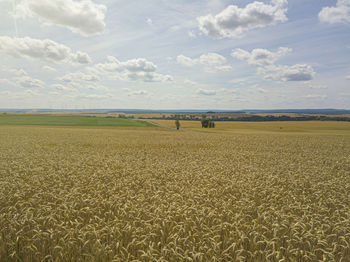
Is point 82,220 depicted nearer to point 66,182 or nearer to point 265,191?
point 66,182

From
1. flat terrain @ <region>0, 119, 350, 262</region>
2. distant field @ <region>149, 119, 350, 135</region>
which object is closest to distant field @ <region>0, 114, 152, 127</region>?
distant field @ <region>149, 119, 350, 135</region>

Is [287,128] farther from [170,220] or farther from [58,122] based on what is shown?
[58,122]

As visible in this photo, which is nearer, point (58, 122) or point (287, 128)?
point (287, 128)

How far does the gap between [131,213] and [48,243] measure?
7.06 feet

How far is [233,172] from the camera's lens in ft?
39.5

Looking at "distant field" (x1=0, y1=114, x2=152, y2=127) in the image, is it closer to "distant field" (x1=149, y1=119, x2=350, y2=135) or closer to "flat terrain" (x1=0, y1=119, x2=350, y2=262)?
"distant field" (x1=149, y1=119, x2=350, y2=135)

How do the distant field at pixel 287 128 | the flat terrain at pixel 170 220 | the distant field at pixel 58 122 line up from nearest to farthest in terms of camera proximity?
the flat terrain at pixel 170 220 < the distant field at pixel 287 128 < the distant field at pixel 58 122

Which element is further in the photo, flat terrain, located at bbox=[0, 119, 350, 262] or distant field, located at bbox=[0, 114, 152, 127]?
distant field, located at bbox=[0, 114, 152, 127]

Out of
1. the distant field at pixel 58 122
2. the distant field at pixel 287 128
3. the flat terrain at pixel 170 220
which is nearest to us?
the flat terrain at pixel 170 220

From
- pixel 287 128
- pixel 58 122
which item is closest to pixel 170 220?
pixel 287 128

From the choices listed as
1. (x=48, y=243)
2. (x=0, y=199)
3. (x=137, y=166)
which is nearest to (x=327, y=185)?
(x=137, y=166)

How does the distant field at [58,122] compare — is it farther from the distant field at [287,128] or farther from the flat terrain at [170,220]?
the flat terrain at [170,220]

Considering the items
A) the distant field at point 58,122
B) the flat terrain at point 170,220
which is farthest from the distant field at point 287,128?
the flat terrain at point 170,220

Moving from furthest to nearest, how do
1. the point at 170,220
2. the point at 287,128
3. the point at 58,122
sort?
the point at 58,122
the point at 287,128
the point at 170,220
